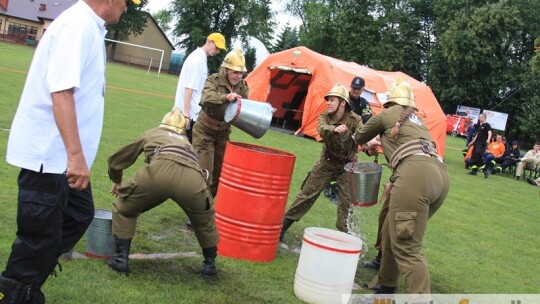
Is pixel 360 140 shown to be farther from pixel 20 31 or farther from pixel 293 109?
pixel 20 31

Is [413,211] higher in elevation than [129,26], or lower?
lower

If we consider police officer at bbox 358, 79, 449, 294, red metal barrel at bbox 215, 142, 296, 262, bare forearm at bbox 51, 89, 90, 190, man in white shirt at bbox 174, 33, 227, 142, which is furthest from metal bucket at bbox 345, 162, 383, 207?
bare forearm at bbox 51, 89, 90, 190

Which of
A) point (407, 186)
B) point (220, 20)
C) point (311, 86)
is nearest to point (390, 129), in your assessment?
point (407, 186)

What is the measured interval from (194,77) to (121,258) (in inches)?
120

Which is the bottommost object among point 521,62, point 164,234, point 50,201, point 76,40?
point 164,234

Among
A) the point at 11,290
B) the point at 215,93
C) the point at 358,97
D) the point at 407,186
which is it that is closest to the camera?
the point at 11,290

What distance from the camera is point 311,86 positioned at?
19766 mm

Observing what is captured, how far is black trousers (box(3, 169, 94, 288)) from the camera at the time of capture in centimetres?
322

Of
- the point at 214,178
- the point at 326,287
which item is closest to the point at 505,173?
the point at 214,178

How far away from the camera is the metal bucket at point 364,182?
599 cm

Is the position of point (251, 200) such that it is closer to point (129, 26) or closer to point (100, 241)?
point (100, 241)

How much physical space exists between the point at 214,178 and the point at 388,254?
260cm

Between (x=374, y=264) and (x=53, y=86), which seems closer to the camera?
(x=53, y=86)

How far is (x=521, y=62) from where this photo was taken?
52.4m
